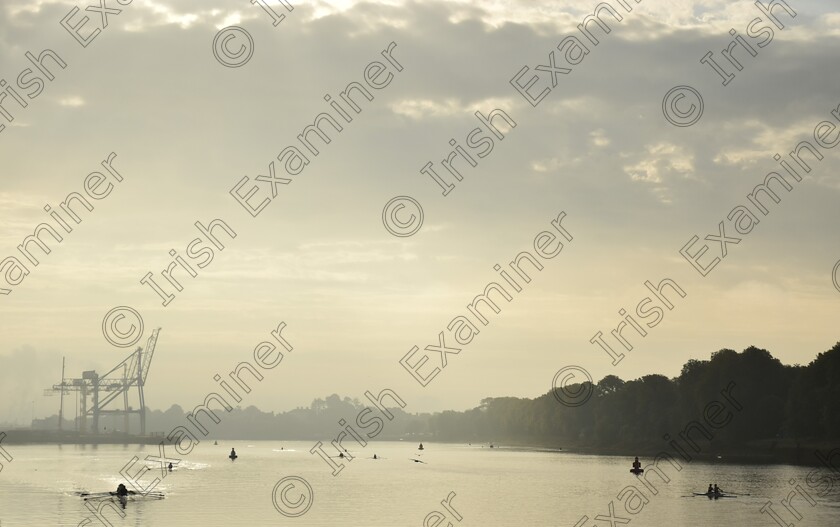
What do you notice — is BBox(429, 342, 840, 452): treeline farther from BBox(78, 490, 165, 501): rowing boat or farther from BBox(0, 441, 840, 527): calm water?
BBox(78, 490, 165, 501): rowing boat

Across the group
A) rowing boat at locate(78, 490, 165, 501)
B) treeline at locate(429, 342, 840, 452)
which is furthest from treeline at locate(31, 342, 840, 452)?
rowing boat at locate(78, 490, 165, 501)

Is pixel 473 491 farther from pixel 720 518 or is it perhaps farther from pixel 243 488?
pixel 720 518

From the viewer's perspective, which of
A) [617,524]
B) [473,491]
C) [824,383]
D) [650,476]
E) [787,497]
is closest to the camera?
[617,524]

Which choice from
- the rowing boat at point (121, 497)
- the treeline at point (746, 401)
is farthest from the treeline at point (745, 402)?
the rowing boat at point (121, 497)

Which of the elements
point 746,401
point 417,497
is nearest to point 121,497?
point 417,497

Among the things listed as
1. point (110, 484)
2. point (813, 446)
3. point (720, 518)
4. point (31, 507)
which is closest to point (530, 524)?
point (720, 518)

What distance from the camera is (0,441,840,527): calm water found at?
66250mm

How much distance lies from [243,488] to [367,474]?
31.9 m

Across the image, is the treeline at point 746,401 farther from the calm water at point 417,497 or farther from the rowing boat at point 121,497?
the rowing boat at point 121,497

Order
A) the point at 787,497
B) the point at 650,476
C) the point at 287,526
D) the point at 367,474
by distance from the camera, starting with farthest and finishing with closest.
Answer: the point at 367,474 < the point at 650,476 < the point at 787,497 < the point at 287,526

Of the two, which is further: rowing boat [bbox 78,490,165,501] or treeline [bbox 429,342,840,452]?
treeline [bbox 429,342,840,452]

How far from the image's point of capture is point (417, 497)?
84.6 metres

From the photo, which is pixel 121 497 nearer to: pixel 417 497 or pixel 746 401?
pixel 417 497

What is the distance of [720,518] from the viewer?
6781 cm
